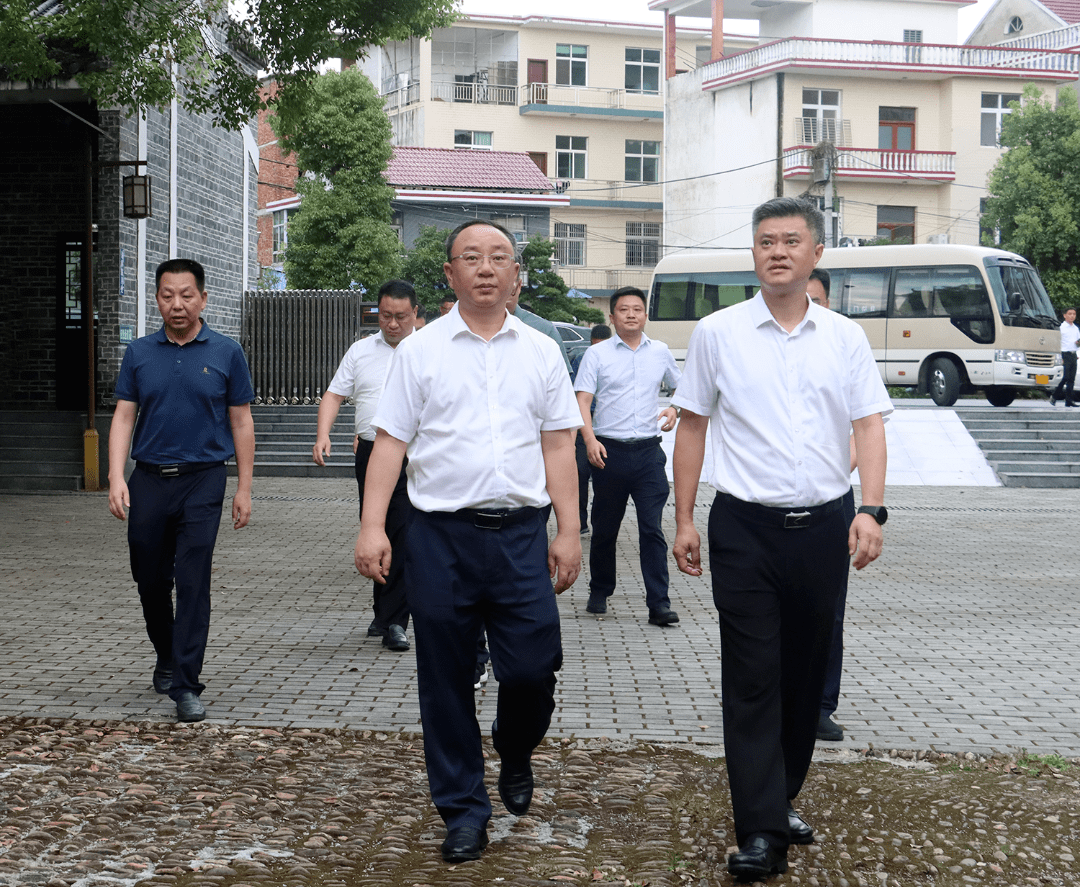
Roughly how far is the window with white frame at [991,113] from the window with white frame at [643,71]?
13869mm

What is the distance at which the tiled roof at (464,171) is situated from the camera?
4500 centimetres

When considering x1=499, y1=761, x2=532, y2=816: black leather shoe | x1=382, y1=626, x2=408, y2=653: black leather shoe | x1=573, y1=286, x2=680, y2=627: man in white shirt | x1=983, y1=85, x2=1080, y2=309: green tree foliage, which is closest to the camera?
x1=499, y1=761, x2=532, y2=816: black leather shoe

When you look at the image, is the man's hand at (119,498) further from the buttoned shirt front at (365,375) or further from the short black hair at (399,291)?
the short black hair at (399,291)

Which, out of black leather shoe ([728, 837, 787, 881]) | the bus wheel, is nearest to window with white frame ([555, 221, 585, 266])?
the bus wheel

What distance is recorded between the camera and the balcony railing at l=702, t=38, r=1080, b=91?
4338 cm

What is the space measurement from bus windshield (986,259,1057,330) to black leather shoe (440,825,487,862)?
22.5 metres

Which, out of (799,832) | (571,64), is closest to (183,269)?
(799,832)

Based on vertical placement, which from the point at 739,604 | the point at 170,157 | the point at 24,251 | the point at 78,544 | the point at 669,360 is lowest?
the point at 78,544

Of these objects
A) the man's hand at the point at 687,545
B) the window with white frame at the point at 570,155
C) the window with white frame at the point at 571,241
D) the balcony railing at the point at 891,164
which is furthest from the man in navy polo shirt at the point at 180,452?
the window with white frame at the point at 570,155

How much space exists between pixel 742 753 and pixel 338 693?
9.14 ft

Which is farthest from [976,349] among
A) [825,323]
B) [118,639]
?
[825,323]

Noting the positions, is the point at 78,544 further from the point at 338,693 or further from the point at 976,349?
the point at 976,349

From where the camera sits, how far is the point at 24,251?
19875 millimetres

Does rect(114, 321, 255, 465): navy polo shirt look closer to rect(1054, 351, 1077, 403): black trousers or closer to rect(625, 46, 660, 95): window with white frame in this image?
rect(1054, 351, 1077, 403): black trousers
